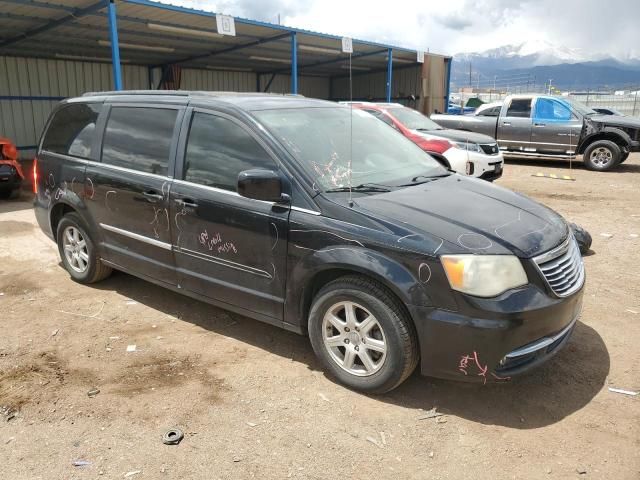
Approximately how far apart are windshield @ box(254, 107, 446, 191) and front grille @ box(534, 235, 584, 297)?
1.11 metres

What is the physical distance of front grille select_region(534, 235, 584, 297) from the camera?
2.97m

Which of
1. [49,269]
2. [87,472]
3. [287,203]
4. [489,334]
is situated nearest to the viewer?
[87,472]

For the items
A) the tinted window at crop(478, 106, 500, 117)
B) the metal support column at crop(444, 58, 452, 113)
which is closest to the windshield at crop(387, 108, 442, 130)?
the tinted window at crop(478, 106, 500, 117)

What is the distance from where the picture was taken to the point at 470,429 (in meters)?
2.92

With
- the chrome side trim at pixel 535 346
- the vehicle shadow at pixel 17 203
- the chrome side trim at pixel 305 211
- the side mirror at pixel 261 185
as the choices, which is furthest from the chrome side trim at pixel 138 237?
the vehicle shadow at pixel 17 203

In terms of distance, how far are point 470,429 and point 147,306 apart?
117 inches

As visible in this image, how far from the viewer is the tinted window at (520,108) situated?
45.4 feet

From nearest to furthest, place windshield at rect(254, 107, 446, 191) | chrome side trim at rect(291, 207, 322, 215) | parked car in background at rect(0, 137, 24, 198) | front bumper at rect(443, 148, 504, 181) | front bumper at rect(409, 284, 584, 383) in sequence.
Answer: front bumper at rect(409, 284, 584, 383) < chrome side trim at rect(291, 207, 322, 215) < windshield at rect(254, 107, 446, 191) < parked car in background at rect(0, 137, 24, 198) < front bumper at rect(443, 148, 504, 181)

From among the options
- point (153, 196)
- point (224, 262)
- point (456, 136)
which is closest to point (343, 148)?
point (224, 262)

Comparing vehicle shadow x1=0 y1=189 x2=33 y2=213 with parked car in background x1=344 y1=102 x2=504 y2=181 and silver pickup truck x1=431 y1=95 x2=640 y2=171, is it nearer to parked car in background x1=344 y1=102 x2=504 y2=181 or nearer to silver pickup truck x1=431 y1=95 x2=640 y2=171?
parked car in background x1=344 y1=102 x2=504 y2=181

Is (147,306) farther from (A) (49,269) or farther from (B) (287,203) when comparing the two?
(B) (287,203)

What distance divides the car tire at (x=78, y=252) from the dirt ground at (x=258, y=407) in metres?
0.34

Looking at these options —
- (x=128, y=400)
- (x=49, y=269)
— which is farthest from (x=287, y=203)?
(x=49, y=269)

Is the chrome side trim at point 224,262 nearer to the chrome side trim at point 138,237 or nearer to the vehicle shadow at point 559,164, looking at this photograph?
the chrome side trim at point 138,237
